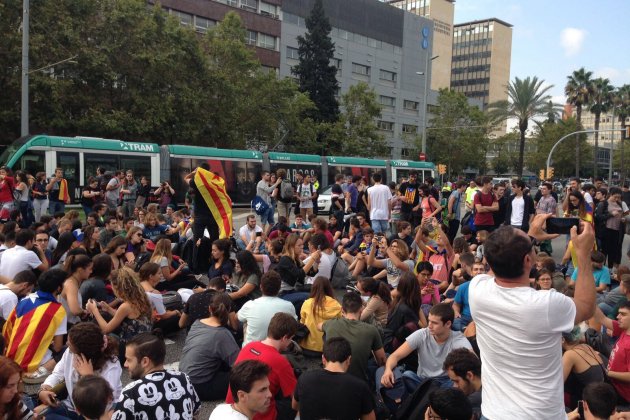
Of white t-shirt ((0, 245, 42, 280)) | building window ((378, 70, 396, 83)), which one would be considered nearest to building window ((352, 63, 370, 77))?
building window ((378, 70, 396, 83))

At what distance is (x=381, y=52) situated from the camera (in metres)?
68.0

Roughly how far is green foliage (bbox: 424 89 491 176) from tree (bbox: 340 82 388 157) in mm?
9920

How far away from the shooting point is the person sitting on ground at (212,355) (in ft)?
16.8

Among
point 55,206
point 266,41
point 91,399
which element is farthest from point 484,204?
point 266,41

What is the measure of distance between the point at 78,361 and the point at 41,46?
24.3m

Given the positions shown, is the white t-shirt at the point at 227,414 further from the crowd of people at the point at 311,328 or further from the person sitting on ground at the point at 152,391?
the person sitting on ground at the point at 152,391

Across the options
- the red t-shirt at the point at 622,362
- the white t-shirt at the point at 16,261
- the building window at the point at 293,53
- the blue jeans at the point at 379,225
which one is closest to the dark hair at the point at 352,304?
the red t-shirt at the point at 622,362

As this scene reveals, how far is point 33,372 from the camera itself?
17.0 feet

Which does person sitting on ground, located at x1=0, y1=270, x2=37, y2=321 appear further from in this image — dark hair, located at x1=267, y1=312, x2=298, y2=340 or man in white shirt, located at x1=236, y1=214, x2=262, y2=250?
man in white shirt, located at x1=236, y1=214, x2=262, y2=250

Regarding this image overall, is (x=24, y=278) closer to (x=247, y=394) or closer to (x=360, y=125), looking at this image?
(x=247, y=394)

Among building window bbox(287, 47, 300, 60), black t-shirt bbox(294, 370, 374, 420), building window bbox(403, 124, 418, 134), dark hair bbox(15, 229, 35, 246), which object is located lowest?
black t-shirt bbox(294, 370, 374, 420)

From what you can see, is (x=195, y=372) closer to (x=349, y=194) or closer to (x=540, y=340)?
(x=540, y=340)

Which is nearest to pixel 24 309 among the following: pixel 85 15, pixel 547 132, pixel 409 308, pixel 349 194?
pixel 409 308

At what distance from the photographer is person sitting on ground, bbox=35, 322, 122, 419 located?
3.95 metres
